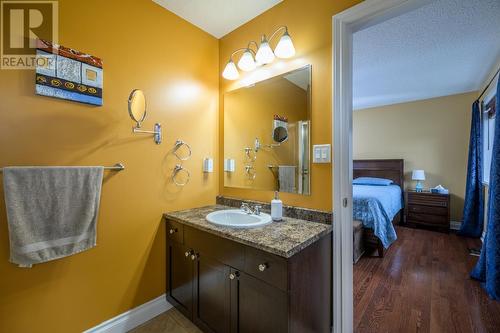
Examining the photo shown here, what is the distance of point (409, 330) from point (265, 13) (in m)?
2.61

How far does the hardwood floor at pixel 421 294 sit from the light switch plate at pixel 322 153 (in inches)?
48.9

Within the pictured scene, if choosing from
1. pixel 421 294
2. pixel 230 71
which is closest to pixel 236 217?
pixel 230 71

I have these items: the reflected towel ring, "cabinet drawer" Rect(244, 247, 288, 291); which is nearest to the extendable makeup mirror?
the reflected towel ring

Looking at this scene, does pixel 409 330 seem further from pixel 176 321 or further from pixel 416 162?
pixel 416 162

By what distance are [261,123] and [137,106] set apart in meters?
0.97

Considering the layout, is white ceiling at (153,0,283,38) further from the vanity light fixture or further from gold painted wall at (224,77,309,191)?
gold painted wall at (224,77,309,191)

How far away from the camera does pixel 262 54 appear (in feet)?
5.32

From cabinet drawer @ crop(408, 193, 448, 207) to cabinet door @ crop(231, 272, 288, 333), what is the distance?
4020 millimetres

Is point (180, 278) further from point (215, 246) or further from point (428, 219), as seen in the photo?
point (428, 219)

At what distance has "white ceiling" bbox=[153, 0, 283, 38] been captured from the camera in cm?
164

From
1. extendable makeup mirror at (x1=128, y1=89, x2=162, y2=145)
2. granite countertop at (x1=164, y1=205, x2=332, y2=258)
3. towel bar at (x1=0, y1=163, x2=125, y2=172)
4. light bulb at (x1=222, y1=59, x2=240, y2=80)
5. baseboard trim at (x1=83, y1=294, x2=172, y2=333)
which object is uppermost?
light bulb at (x1=222, y1=59, x2=240, y2=80)

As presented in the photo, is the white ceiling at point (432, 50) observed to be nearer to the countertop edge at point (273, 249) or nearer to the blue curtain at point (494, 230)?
the blue curtain at point (494, 230)

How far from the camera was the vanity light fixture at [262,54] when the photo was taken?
1.50 metres

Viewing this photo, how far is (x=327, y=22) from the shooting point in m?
1.40
